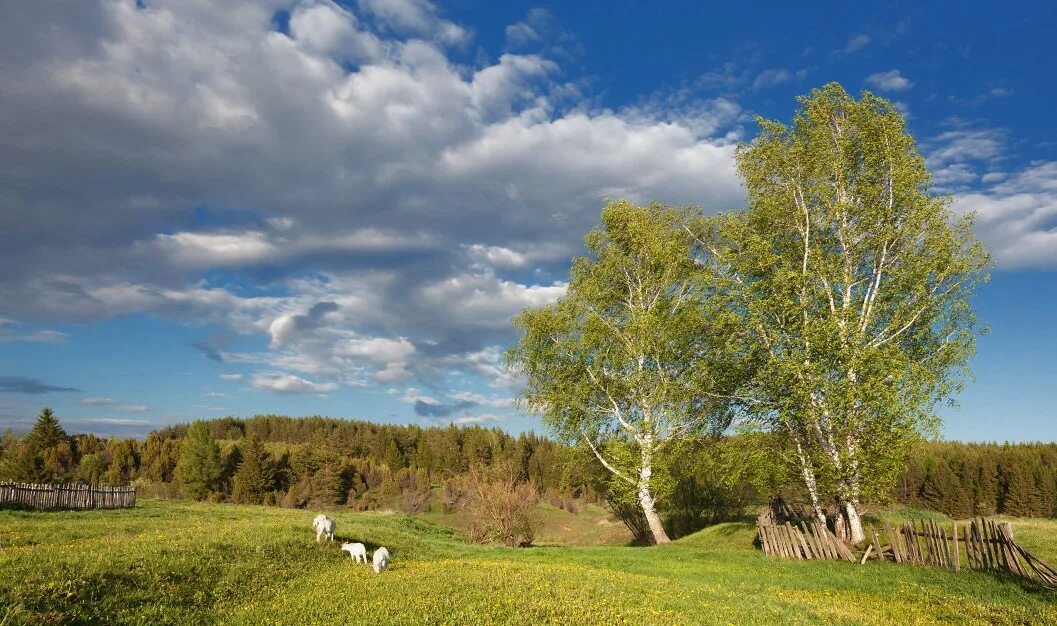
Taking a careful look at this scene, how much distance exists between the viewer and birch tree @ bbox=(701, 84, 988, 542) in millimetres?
24781

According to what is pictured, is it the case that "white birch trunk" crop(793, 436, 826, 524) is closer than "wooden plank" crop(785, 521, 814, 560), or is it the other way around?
"wooden plank" crop(785, 521, 814, 560)

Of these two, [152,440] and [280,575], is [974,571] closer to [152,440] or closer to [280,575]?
[280,575]

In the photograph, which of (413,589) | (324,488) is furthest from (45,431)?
(413,589)

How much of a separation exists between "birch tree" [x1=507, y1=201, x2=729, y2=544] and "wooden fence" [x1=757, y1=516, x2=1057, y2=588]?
8320mm

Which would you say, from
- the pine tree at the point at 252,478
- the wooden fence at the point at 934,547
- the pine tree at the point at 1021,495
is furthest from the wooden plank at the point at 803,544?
the pine tree at the point at 1021,495

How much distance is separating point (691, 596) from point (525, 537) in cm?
2413

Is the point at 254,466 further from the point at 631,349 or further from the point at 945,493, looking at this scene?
the point at 945,493

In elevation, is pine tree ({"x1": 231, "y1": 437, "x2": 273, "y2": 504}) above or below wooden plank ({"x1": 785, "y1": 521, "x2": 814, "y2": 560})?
below

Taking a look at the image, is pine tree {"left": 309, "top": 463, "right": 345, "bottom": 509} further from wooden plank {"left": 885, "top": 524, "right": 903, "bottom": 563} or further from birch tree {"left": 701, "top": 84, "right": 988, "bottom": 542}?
wooden plank {"left": 885, "top": 524, "right": 903, "bottom": 563}

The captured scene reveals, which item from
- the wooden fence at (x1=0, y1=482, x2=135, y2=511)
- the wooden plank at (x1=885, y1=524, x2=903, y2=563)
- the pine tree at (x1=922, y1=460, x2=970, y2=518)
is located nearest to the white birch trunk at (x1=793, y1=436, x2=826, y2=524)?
the wooden plank at (x1=885, y1=524, x2=903, y2=563)

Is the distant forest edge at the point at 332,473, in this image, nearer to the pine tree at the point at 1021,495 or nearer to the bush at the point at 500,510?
the pine tree at the point at 1021,495

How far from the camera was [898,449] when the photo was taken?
24.3m

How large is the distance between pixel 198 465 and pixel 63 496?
194 ft

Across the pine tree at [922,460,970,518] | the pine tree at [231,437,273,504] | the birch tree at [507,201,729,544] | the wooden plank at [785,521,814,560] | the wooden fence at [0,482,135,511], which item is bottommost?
the pine tree at [922,460,970,518]
